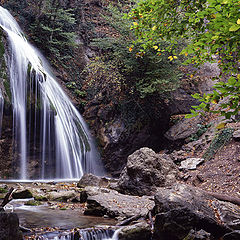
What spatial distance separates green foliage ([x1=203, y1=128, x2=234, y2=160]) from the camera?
29.2ft

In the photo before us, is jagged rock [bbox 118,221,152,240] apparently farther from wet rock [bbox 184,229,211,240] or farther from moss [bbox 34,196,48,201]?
moss [bbox 34,196,48,201]

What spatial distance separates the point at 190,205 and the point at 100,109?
11.1 m

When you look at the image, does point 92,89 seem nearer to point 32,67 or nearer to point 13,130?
point 32,67

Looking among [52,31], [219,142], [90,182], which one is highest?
[52,31]

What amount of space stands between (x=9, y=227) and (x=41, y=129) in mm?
8570

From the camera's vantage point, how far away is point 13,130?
10562 mm

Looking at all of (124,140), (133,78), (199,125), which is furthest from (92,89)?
(199,125)

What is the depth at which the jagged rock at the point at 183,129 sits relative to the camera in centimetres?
1267

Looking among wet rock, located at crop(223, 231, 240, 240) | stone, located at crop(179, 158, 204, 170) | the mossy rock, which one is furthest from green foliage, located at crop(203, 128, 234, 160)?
the mossy rock

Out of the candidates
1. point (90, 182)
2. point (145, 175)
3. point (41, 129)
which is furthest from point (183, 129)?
point (41, 129)

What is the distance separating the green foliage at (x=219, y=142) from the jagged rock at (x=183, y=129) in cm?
311

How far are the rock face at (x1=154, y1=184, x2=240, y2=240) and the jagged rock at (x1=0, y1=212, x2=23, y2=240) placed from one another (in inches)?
91.3

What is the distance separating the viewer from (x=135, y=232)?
4160mm

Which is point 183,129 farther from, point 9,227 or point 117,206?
point 9,227
